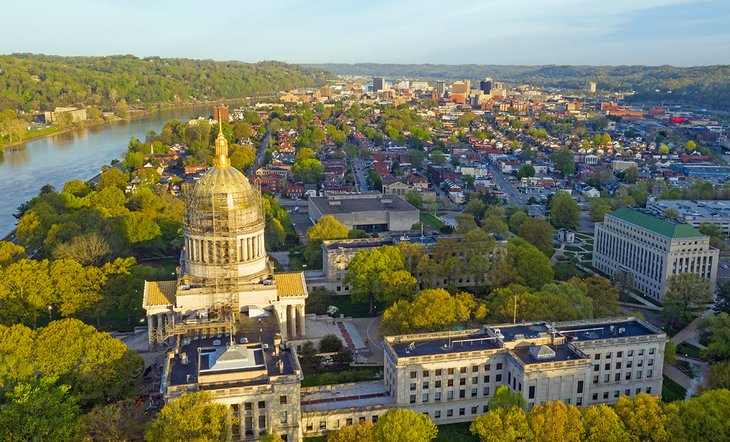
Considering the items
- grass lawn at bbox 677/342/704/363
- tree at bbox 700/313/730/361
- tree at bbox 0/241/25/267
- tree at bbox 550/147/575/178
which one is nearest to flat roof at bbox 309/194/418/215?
tree at bbox 0/241/25/267

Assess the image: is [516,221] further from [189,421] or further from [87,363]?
[189,421]

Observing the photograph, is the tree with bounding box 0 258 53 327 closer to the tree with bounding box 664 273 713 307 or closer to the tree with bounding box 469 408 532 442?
the tree with bounding box 469 408 532 442

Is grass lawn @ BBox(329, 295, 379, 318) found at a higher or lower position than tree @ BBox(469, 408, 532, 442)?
lower

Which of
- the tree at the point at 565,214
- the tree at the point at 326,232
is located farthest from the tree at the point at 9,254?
the tree at the point at 565,214

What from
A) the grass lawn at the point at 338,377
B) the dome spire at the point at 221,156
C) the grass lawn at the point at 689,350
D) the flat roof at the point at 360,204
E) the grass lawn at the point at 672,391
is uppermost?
the dome spire at the point at 221,156

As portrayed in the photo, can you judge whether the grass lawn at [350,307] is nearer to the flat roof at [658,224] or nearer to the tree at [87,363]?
the tree at [87,363]

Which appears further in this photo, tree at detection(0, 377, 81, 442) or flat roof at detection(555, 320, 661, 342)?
flat roof at detection(555, 320, 661, 342)

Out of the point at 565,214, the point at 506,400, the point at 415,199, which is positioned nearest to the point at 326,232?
the point at 415,199
